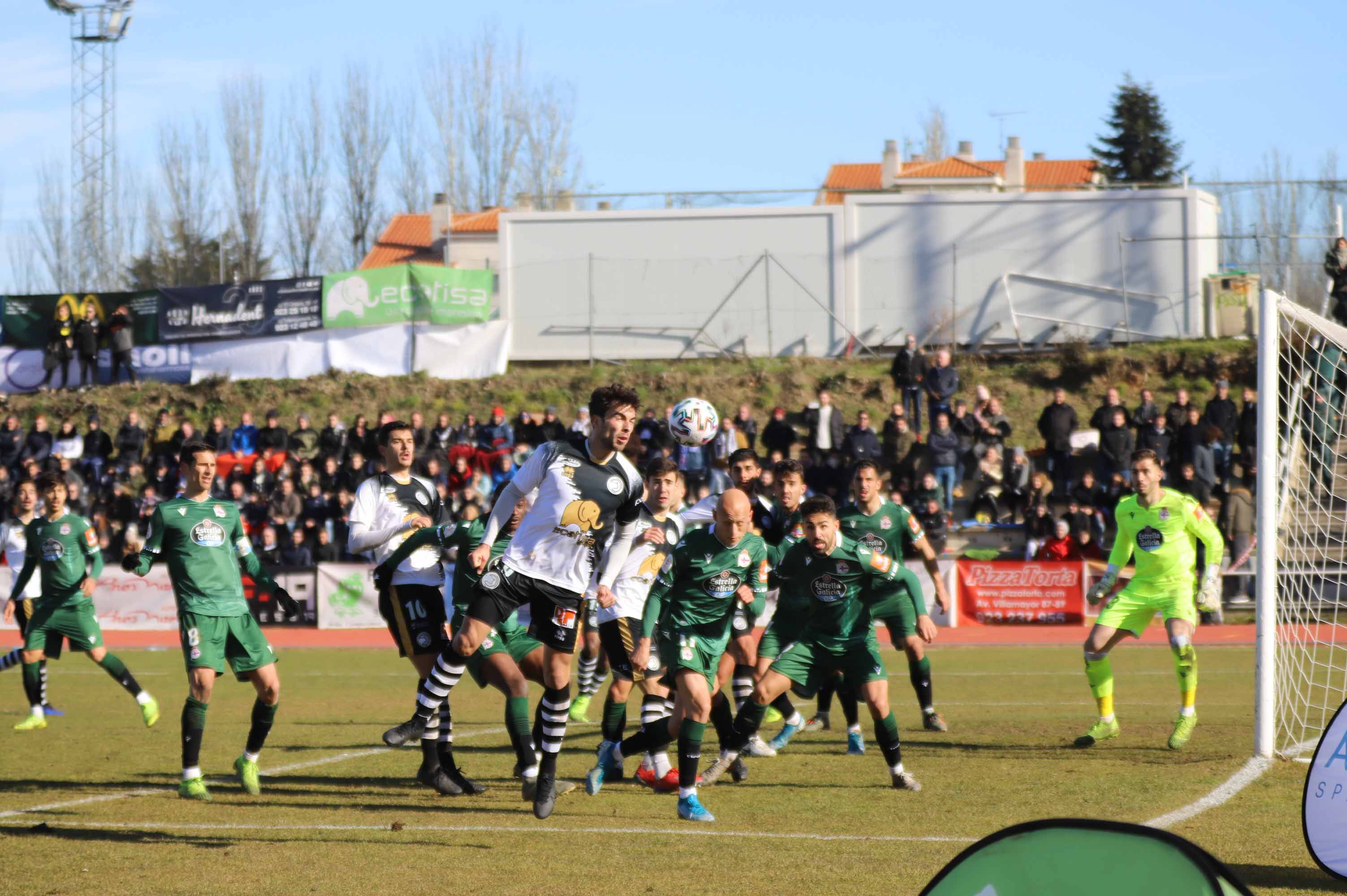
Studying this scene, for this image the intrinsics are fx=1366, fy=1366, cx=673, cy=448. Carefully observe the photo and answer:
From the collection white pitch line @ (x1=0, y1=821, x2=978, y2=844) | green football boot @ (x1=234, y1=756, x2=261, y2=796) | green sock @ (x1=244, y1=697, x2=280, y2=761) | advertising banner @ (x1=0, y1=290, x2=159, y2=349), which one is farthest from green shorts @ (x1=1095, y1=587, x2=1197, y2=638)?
advertising banner @ (x1=0, y1=290, x2=159, y2=349)

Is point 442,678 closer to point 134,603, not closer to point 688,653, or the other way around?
point 688,653

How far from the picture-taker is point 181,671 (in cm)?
1767

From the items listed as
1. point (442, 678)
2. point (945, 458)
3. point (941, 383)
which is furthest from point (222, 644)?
point (941, 383)

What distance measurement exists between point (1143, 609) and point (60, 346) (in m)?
27.8

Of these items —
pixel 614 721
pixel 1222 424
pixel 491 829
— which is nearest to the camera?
pixel 491 829

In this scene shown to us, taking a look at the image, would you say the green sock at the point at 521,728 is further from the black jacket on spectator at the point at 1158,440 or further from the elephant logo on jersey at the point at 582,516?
the black jacket on spectator at the point at 1158,440

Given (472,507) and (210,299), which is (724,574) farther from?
(210,299)

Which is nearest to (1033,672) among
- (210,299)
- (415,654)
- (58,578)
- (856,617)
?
(856,617)

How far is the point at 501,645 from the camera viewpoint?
8.48 m

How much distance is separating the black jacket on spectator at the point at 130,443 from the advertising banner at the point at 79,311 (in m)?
4.21

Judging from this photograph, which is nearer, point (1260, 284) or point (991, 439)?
point (991, 439)

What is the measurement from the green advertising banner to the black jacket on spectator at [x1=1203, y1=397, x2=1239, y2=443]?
16531mm

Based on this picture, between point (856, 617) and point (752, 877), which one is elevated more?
point (856, 617)

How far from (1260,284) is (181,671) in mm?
22958
